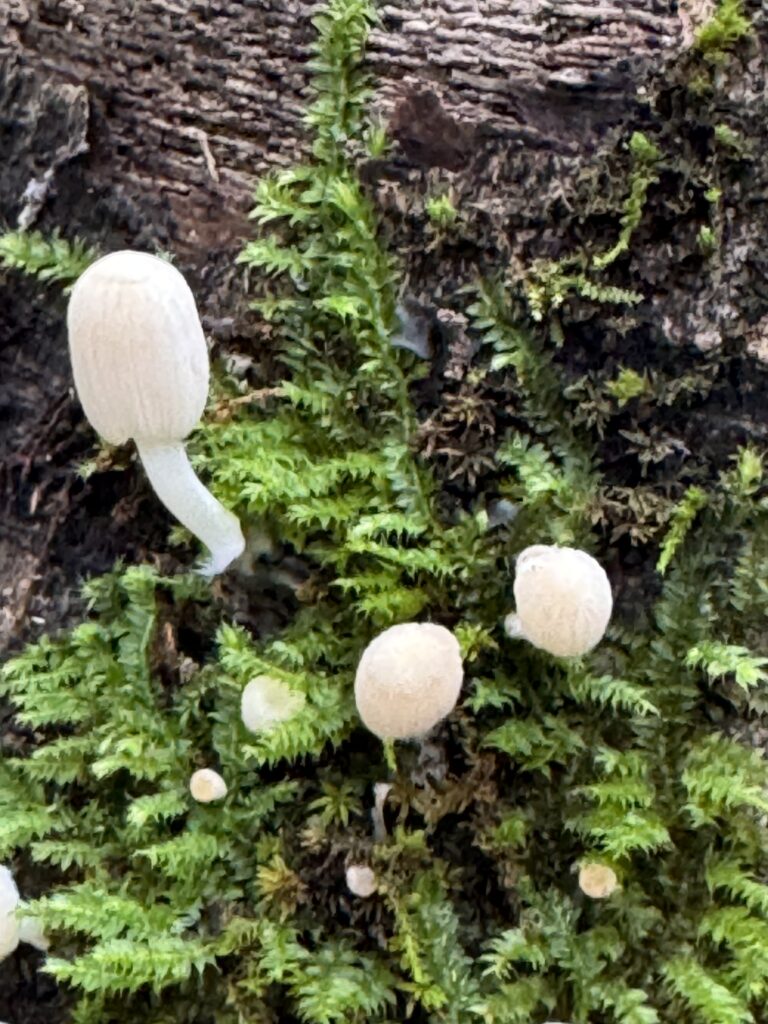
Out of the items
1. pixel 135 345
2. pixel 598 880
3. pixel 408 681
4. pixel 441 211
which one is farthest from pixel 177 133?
pixel 598 880

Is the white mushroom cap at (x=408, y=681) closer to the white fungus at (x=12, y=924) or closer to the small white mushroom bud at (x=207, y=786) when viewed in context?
the small white mushroom bud at (x=207, y=786)

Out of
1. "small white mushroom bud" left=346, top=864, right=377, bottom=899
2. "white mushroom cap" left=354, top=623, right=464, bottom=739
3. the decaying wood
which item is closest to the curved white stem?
"white mushroom cap" left=354, top=623, right=464, bottom=739

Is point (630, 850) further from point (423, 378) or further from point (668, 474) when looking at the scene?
point (423, 378)

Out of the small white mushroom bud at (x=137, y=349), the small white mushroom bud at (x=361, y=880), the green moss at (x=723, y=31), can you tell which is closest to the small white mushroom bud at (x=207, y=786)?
the small white mushroom bud at (x=361, y=880)

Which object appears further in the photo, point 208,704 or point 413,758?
point 208,704

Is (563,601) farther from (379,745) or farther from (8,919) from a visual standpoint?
(8,919)

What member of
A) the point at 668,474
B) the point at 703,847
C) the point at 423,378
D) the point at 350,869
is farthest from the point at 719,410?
the point at 350,869

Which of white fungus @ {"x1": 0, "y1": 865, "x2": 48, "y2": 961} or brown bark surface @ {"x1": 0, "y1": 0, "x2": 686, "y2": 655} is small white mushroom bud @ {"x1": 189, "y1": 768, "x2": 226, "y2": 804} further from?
brown bark surface @ {"x1": 0, "y1": 0, "x2": 686, "y2": 655}
